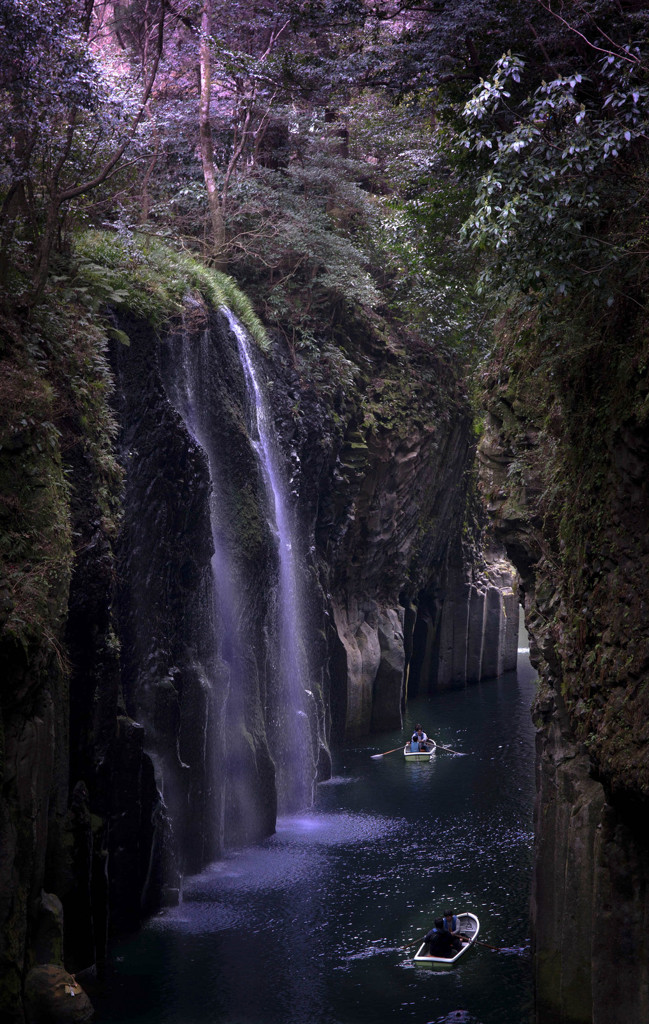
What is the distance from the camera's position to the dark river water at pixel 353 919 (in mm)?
14445

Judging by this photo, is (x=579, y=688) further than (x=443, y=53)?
No

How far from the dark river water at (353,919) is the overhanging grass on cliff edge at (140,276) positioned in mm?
11493

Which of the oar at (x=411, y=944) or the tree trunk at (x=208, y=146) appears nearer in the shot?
the oar at (x=411, y=944)

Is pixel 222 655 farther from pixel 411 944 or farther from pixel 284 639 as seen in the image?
pixel 411 944

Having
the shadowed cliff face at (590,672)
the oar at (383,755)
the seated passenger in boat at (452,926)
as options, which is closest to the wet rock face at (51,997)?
the seated passenger in boat at (452,926)

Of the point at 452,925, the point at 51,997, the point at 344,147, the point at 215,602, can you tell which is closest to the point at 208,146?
the point at 344,147

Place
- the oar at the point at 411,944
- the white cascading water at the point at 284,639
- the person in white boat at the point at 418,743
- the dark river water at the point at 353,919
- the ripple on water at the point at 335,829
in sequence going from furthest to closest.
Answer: the person in white boat at the point at 418,743 → the white cascading water at the point at 284,639 → the ripple on water at the point at 335,829 → the oar at the point at 411,944 → the dark river water at the point at 353,919

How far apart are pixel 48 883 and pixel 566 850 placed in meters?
7.40

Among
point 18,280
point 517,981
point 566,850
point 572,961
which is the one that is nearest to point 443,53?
point 18,280

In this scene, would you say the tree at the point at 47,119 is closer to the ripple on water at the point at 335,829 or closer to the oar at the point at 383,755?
the ripple on water at the point at 335,829

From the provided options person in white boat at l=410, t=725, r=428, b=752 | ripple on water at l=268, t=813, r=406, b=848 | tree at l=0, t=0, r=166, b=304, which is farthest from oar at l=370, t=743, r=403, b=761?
tree at l=0, t=0, r=166, b=304

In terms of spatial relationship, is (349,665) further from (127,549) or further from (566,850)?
(566,850)

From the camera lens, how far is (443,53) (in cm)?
1478

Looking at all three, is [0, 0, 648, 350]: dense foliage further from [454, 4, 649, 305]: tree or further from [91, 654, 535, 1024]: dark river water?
[91, 654, 535, 1024]: dark river water
